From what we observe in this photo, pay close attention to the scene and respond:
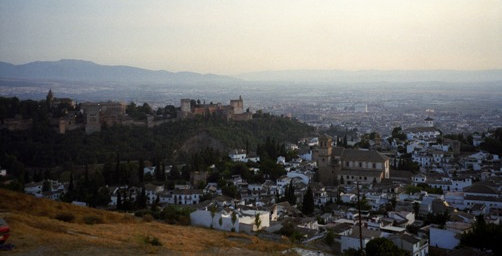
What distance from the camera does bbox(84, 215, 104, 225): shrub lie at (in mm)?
14484

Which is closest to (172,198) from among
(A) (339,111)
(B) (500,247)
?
(B) (500,247)

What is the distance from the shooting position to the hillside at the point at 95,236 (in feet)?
35.3

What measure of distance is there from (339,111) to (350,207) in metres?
85.0

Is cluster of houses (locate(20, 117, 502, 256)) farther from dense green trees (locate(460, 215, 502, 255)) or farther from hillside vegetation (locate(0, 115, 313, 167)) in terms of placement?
hillside vegetation (locate(0, 115, 313, 167))

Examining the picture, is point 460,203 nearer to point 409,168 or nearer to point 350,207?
point 350,207

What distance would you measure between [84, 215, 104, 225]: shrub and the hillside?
0.08 feet

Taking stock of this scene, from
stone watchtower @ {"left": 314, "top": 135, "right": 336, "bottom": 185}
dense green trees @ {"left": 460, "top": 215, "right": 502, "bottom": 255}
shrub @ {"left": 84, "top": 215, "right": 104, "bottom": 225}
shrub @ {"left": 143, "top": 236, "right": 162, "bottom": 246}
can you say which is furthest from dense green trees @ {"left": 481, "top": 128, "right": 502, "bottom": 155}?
shrub @ {"left": 143, "top": 236, "right": 162, "bottom": 246}

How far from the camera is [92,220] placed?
578 inches

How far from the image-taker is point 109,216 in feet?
51.1

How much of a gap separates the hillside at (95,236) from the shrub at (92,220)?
0.03 m

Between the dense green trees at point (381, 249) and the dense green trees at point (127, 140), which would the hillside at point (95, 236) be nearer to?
the dense green trees at point (381, 249)

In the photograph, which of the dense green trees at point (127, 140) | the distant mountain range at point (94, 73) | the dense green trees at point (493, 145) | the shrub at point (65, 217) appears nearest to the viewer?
the shrub at point (65, 217)

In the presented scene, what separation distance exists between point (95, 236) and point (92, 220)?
2603 mm

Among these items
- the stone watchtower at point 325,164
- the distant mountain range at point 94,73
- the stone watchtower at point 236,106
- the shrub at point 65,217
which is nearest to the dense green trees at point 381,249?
the shrub at point 65,217
